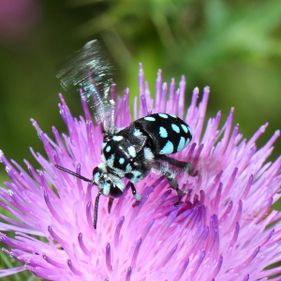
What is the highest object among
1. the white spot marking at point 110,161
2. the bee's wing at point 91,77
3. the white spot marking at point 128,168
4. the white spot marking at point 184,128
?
the bee's wing at point 91,77

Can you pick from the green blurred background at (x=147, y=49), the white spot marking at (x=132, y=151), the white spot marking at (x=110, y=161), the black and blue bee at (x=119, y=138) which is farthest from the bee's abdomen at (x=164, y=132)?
the green blurred background at (x=147, y=49)

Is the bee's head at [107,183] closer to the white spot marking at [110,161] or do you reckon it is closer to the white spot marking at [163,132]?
the white spot marking at [110,161]

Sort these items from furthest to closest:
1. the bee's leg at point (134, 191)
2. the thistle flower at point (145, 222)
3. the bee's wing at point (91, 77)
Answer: the bee's wing at point (91, 77) → the bee's leg at point (134, 191) → the thistle flower at point (145, 222)

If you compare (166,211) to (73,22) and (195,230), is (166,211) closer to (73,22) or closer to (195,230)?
(195,230)

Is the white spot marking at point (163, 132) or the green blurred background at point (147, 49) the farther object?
the green blurred background at point (147, 49)

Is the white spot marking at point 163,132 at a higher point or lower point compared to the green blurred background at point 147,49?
lower

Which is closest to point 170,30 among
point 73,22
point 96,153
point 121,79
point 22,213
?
point 121,79
